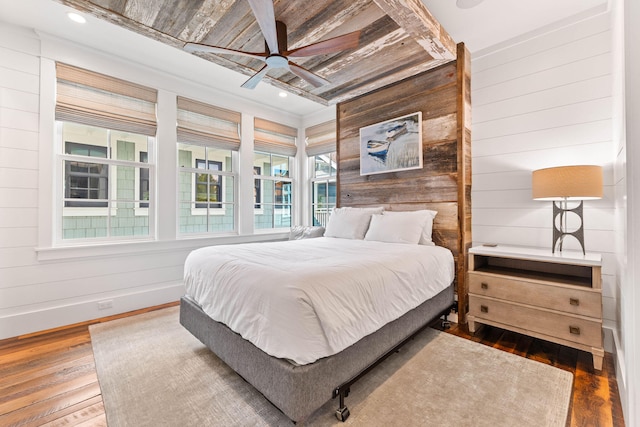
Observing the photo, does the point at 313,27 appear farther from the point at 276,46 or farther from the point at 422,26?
the point at 422,26

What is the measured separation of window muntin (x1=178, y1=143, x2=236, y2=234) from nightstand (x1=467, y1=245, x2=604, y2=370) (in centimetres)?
325

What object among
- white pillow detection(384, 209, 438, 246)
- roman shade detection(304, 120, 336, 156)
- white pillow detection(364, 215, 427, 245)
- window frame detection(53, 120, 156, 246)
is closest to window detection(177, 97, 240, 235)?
window frame detection(53, 120, 156, 246)

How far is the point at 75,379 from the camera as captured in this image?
1876mm

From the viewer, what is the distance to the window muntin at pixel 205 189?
3.73 metres

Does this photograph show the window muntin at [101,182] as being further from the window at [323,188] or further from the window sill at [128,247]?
the window at [323,188]

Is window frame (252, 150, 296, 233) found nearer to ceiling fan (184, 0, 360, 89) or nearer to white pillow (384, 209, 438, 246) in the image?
ceiling fan (184, 0, 360, 89)

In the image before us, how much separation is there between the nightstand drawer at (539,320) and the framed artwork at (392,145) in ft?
5.07

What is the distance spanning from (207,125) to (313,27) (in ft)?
6.87

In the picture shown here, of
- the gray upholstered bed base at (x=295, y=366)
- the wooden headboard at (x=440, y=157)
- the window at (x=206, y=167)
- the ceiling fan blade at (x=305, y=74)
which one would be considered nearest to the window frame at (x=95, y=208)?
the window at (x=206, y=167)

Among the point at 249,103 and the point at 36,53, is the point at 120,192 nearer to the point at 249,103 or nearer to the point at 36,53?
the point at 36,53

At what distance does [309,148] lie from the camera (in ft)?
16.0

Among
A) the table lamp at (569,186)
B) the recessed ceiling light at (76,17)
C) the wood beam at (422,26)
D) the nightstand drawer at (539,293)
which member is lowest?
the nightstand drawer at (539,293)

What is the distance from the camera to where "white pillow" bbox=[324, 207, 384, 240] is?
10.6ft

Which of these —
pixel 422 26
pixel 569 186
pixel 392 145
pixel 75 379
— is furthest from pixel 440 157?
pixel 75 379
